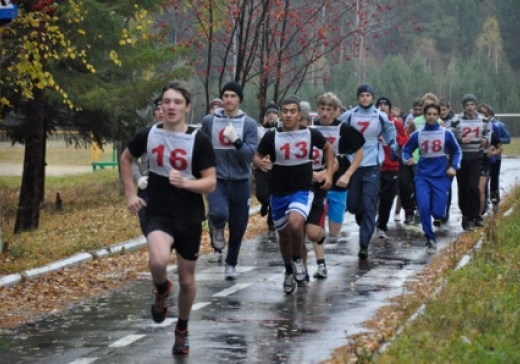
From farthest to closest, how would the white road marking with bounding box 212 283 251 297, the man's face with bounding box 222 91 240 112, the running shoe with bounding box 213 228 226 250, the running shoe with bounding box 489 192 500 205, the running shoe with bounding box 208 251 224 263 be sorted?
the running shoe with bounding box 489 192 500 205
the running shoe with bounding box 208 251 224 263
the running shoe with bounding box 213 228 226 250
the man's face with bounding box 222 91 240 112
the white road marking with bounding box 212 283 251 297

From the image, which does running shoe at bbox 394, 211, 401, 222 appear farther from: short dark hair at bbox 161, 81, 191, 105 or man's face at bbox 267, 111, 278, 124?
short dark hair at bbox 161, 81, 191, 105

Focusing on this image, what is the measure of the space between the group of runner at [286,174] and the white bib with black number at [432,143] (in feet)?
0.04

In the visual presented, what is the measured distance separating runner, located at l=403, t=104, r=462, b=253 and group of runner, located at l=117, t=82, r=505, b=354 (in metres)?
0.01

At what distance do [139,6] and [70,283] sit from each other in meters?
9.70

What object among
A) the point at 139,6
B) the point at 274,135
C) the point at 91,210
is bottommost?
the point at 91,210

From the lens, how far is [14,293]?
1318 centimetres

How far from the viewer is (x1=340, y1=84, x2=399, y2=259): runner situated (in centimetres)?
1565

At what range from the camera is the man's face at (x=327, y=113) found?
1393 centimetres

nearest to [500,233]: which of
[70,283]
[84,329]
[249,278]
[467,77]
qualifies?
[249,278]

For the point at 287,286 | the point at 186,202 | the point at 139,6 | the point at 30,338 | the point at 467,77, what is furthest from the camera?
the point at 467,77

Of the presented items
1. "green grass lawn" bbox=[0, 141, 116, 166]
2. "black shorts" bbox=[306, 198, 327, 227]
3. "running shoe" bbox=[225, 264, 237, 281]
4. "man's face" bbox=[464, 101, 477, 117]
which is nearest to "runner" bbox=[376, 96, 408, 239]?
"man's face" bbox=[464, 101, 477, 117]

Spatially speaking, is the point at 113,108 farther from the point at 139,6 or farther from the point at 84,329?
the point at 84,329

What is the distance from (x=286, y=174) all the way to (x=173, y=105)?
3.38m

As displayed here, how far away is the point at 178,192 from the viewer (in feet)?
30.6
